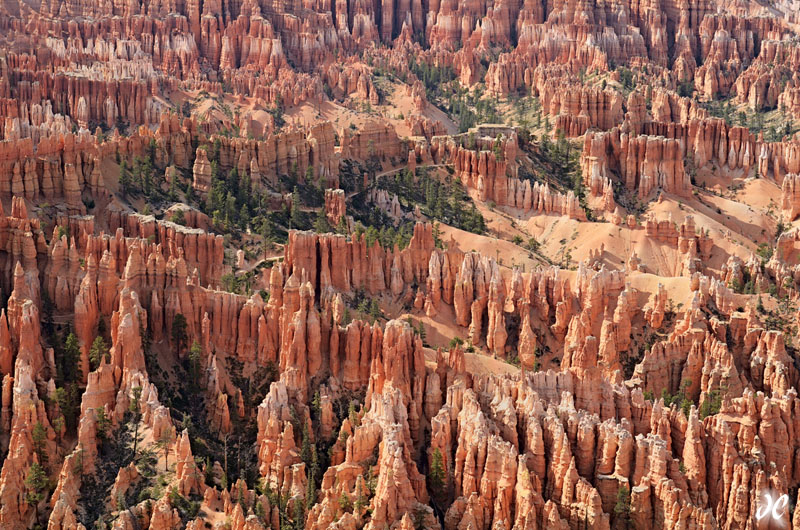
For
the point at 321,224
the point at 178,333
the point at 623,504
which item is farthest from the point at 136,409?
the point at 321,224

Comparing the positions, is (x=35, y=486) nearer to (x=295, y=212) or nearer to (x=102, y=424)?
(x=102, y=424)

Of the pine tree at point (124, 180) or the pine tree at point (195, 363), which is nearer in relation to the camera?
the pine tree at point (195, 363)

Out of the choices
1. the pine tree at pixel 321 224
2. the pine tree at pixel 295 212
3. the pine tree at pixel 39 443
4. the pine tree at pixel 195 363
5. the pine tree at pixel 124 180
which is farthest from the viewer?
the pine tree at pixel 295 212

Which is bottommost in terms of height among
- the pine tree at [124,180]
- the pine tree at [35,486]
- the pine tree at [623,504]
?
the pine tree at [623,504]

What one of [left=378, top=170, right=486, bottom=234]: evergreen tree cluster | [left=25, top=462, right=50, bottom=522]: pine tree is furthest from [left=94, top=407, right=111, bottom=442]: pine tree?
[left=378, top=170, right=486, bottom=234]: evergreen tree cluster

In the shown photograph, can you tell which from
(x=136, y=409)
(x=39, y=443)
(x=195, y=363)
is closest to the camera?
(x=39, y=443)

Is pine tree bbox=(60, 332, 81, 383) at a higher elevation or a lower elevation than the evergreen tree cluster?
higher

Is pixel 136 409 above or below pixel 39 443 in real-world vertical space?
above

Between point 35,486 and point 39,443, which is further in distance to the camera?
point 39,443

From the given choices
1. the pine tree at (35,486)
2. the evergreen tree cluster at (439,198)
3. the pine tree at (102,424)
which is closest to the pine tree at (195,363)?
the pine tree at (102,424)

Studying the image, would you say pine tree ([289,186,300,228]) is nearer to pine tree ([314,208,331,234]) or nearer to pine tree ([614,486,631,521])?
pine tree ([314,208,331,234])

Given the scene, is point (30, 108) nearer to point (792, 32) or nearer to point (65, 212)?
point (65, 212)

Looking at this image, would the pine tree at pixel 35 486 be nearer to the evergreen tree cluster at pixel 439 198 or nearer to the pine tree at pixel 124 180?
the pine tree at pixel 124 180
